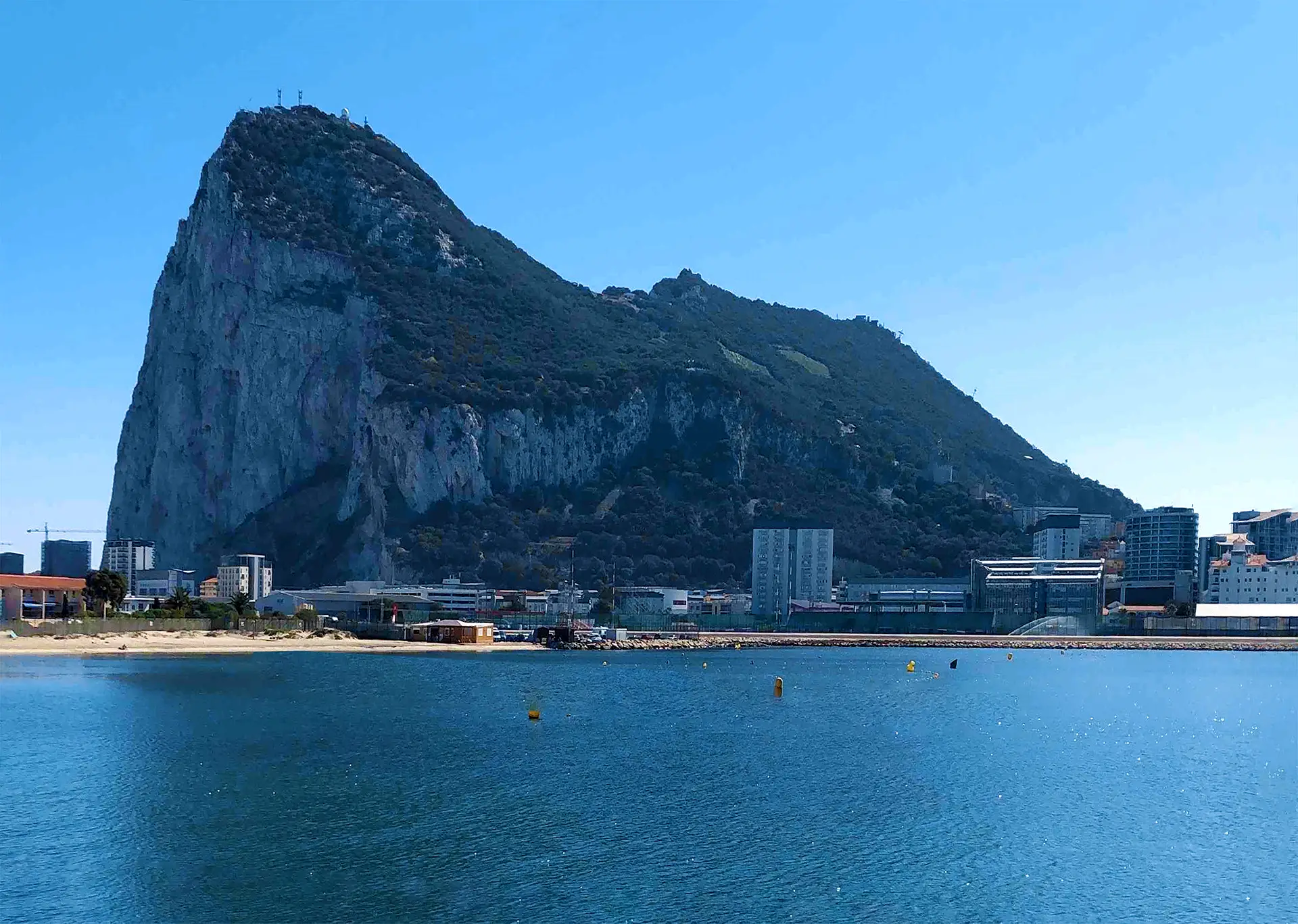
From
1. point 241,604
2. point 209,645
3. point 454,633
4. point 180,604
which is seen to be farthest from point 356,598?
point 209,645

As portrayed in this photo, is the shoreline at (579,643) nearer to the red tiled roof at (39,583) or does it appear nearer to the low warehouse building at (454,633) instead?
the low warehouse building at (454,633)

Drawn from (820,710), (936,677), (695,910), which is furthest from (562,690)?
(695,910)

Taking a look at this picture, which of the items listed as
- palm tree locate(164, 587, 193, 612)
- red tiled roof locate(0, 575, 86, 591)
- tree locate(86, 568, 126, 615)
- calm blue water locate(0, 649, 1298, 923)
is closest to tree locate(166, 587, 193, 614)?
palm tree locate(164, 587, 193, 612)

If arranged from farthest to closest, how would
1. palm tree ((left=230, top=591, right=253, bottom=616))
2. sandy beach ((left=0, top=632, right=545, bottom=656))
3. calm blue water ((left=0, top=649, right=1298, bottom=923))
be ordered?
palm tree ((left=230, top=591, right=253, bottom=616)), sandy beach ((left=0, top=632, right=545, bottom=656)), calm blue water ((left=0, top=649, right=1298, bottom=923))

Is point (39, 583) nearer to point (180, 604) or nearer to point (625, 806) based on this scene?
point (180, 604)

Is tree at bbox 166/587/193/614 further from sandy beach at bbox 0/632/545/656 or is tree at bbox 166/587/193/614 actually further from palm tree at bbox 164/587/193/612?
sandy beach at bbox 0/632/545/656

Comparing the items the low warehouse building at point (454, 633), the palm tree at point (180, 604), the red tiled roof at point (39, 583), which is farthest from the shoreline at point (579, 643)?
the red tiled roof at point (39, 583)

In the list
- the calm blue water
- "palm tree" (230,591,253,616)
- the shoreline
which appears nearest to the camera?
the calm blue water
